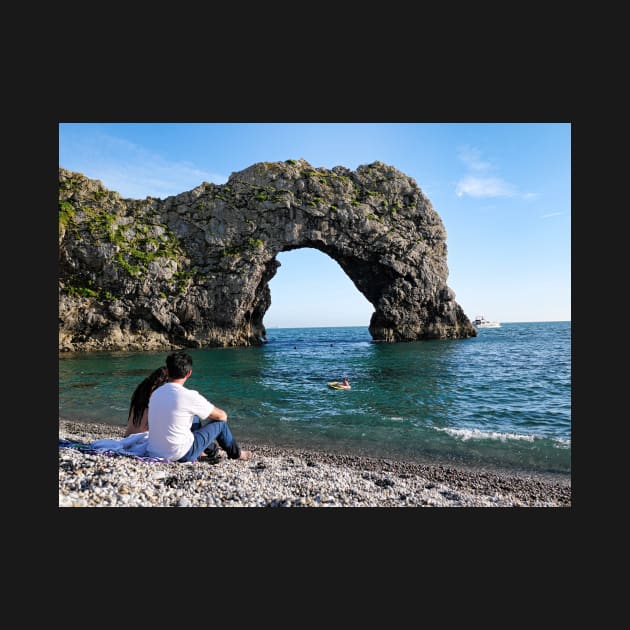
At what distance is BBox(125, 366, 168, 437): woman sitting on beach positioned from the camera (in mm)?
6488

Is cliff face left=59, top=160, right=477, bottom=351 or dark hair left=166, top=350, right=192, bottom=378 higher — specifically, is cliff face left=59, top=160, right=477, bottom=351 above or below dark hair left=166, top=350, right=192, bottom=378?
above

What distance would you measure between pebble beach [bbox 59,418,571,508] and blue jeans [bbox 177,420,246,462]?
0.62 feet

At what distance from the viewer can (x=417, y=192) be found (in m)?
61.4

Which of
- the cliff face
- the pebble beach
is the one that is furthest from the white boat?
the pebble beach

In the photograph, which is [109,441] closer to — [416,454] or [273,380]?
[416,454]

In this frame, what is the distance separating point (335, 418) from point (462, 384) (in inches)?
405

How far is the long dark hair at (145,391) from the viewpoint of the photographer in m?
6.48

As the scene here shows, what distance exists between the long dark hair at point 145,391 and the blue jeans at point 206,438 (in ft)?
3.50

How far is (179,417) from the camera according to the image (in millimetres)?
5676

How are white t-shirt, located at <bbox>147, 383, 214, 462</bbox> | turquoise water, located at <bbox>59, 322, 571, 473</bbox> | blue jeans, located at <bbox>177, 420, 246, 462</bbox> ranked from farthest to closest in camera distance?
turquoise water, located at <bbox>59, 322, 571, 473</bbox>, blue jeans, located at <bbox>177, 420, 246, 462</bbox>, white t-shirt, located at <bbox>147, 383, 214, 462</bbox>

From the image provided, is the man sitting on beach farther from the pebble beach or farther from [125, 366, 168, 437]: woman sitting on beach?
[125, 366, 168, 437]: woman sitting on beach

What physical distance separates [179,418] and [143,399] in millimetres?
1730

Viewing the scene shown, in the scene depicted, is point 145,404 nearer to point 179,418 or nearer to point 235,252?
point 179,418

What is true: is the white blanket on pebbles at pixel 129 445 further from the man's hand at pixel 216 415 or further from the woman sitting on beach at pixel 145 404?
the man's hand at pixel 216 415
